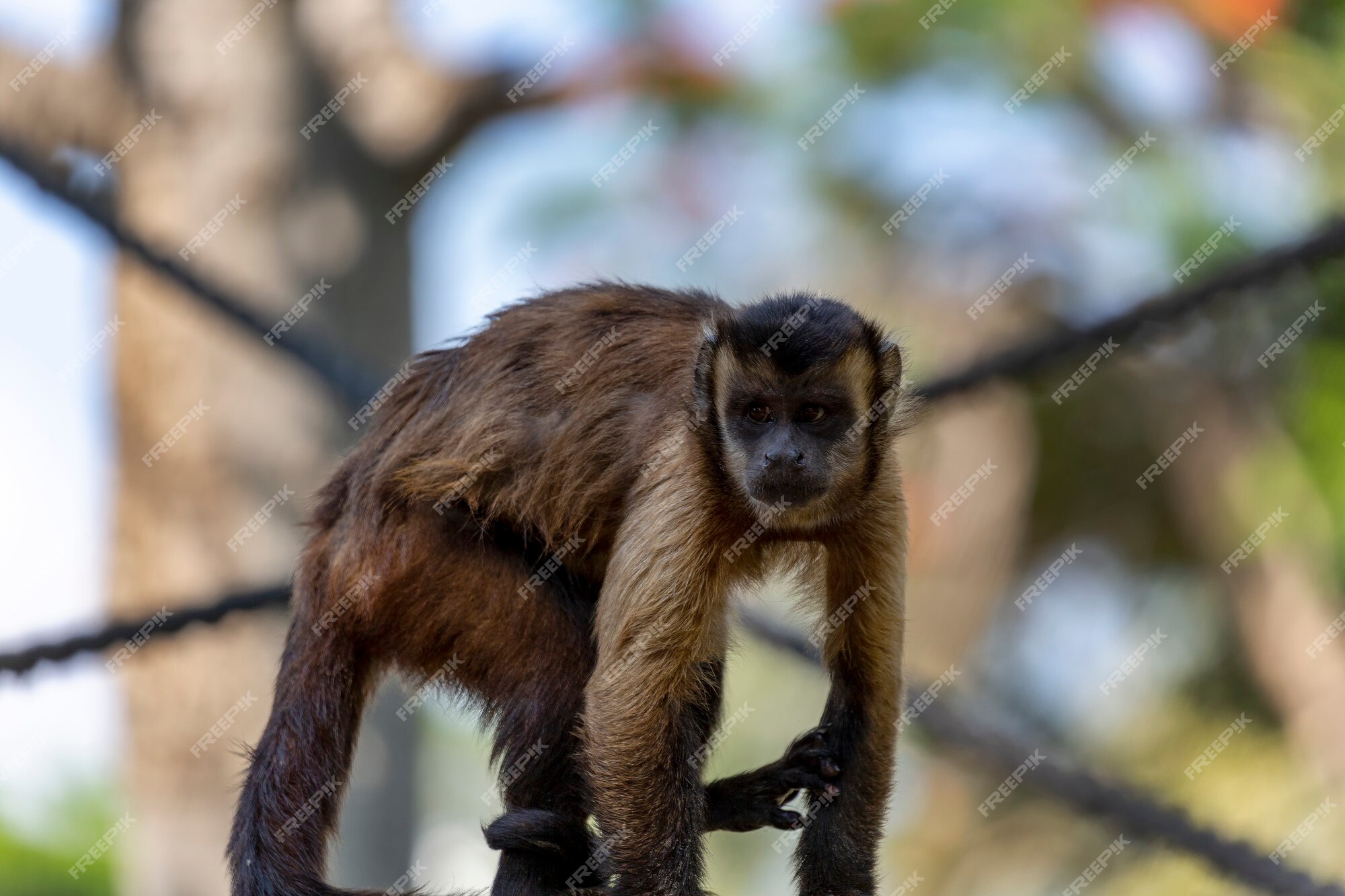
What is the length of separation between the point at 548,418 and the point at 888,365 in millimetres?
1099

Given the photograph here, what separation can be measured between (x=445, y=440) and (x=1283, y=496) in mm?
10241

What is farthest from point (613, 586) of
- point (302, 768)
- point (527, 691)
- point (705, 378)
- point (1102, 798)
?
point (1102, 798)

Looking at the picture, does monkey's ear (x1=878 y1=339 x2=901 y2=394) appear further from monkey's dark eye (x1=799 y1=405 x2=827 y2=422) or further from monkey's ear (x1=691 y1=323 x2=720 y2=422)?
monkey's ear (x1=691 y1=323 x2=720 y2=422)

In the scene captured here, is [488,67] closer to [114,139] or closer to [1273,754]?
[114,139]

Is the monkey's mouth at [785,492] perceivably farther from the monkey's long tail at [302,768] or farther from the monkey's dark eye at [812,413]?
the monkey's long tail at [302,768]

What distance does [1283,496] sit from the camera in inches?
488

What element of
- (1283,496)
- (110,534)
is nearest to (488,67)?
(110,534)

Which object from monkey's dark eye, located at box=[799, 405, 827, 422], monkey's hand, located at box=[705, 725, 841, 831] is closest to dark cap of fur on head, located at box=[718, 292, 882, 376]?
monkey's dark eye, located at box=[799, 405, 827, 422]

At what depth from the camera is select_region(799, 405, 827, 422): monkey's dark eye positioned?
4.21 metres

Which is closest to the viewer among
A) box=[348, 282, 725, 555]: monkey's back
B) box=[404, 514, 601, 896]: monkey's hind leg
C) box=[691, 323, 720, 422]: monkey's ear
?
box=[404, 514, 601, 896]: monkey's hind leg

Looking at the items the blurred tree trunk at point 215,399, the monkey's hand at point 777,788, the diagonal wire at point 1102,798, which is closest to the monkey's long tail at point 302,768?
the monkey's hand at point 777,788

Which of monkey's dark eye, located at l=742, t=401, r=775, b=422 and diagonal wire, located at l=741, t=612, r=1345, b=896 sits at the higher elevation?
monkey's dark eye, located at l=742, t=401, r=775, b=422

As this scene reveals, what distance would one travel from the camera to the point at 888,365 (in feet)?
14.1

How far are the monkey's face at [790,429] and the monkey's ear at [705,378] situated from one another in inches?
1.1
